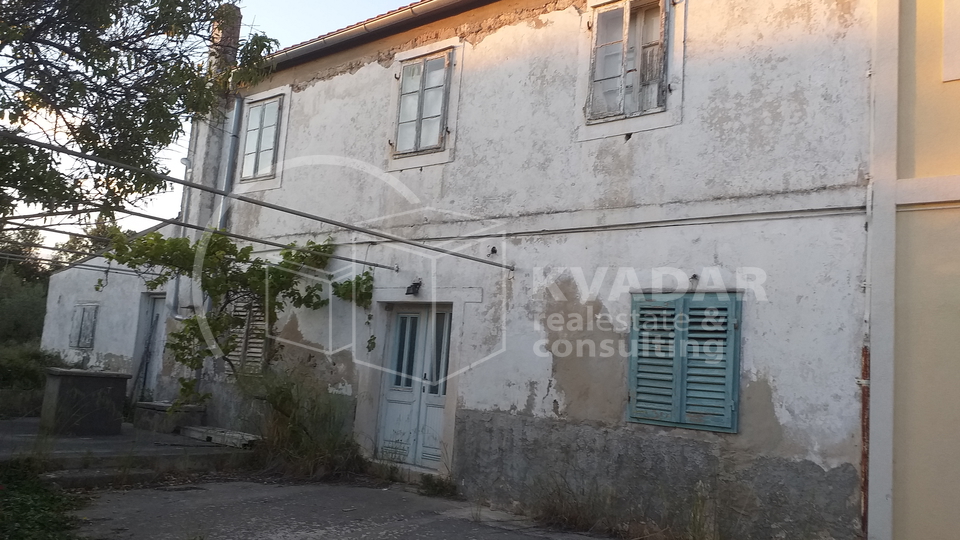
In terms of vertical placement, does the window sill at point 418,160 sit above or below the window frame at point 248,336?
above

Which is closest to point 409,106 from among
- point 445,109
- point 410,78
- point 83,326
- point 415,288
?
point 410,78

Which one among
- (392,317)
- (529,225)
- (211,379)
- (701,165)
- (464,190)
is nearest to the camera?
(701,165)

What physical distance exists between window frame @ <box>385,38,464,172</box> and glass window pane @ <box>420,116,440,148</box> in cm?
11

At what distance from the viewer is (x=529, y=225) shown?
785 centimetres

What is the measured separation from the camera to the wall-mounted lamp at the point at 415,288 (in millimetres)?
8633

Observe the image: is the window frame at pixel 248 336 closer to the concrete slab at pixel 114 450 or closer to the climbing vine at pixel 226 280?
the climbing vine at pixel 226 280

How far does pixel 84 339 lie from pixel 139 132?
29.8 ft

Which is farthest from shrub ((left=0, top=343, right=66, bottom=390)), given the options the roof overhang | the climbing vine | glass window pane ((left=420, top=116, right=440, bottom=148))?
glass window pane ((left=420, top=116, right=440, bottom=148))

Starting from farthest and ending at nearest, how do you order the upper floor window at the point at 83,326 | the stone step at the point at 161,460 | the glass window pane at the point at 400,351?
1. the upper floor window at the point at 83,326
2. the glass window pane at the point at 400,351
3. the stone step at the point at 161,460

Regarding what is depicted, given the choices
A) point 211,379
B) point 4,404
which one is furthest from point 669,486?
point 4,404

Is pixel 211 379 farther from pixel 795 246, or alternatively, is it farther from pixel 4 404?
pixel 795 246

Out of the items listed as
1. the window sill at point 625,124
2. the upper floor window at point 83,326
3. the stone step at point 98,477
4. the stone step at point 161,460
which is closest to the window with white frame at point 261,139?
the stone step at point 161,460

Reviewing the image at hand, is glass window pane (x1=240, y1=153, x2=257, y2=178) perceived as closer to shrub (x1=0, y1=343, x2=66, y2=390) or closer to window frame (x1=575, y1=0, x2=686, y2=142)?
shrub (x1=0, y1=343, x2=66, y2=390)

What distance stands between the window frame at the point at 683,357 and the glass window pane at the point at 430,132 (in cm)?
318
